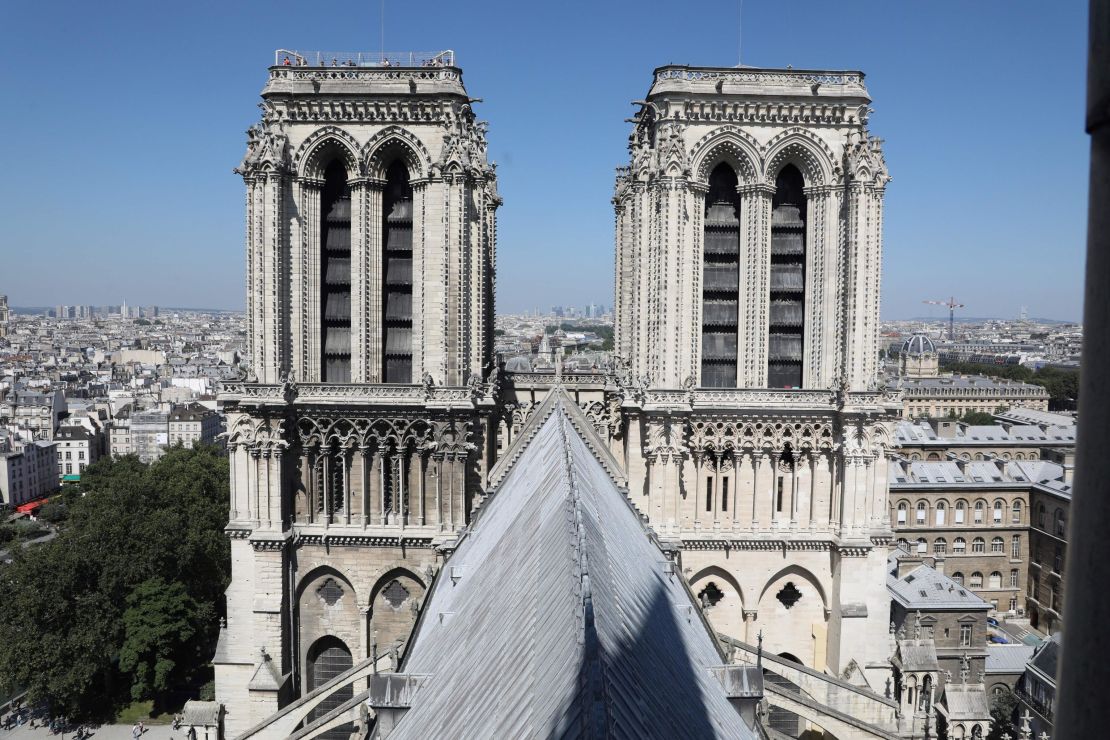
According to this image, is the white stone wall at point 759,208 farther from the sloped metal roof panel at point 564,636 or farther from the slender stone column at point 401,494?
the slender stone column at point 401,494

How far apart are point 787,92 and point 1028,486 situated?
2571 inches

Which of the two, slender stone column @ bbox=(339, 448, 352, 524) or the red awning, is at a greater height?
slender stone column @ bbox=(339, 448, 352, 524)

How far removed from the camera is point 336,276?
34875 mm

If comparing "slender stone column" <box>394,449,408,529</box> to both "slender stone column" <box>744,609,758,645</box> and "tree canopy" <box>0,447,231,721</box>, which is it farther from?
"tree canopy" <box>0,447,231,721</box>

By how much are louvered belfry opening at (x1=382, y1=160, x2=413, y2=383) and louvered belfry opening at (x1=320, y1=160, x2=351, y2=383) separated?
A: 1.51m

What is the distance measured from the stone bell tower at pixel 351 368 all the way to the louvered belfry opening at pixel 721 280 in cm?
903

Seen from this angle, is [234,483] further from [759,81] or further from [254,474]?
[759,81]

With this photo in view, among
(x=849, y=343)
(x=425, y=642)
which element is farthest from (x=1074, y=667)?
(x=849, y=343)

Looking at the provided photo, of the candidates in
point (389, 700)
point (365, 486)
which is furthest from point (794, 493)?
point (389, 700)

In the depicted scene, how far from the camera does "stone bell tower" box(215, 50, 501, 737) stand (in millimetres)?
33062

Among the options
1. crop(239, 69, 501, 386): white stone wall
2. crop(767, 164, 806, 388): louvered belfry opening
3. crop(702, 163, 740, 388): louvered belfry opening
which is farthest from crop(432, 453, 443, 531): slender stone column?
crop(767, 164, 806, 388): louvered belfry opening

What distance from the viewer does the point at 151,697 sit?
5612 cm

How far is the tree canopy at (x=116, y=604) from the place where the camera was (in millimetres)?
51000

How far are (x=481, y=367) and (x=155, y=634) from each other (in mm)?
33903
